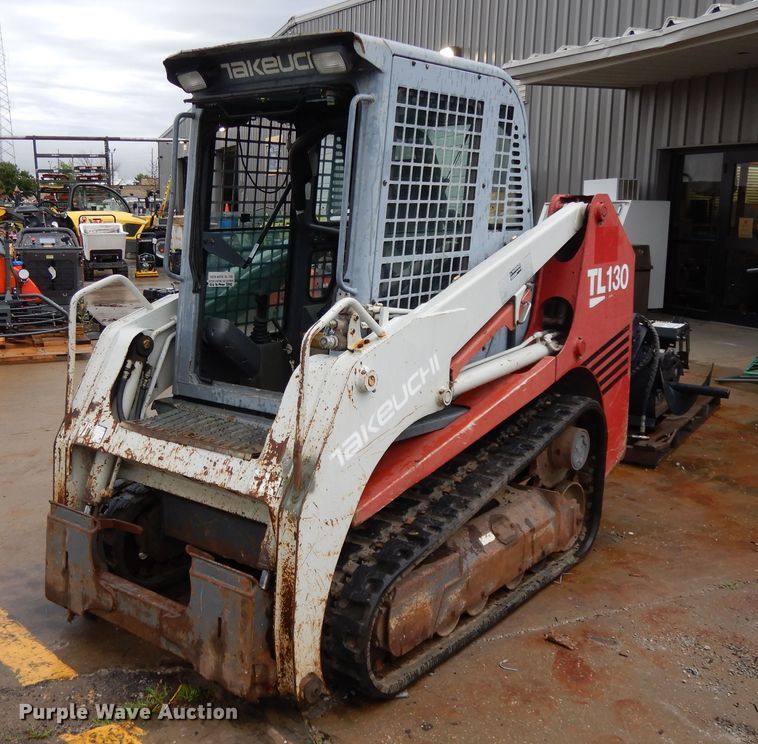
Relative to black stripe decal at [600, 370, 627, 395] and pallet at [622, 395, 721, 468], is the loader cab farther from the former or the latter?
pallet at [622, 395, 721, 468]

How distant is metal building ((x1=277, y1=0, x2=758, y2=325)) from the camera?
10045 millimetres

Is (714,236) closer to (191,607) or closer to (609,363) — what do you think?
(609,363)

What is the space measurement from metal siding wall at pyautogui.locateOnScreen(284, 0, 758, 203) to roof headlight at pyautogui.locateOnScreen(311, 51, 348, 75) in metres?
9.04

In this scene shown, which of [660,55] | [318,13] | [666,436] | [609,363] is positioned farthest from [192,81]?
[318,13]

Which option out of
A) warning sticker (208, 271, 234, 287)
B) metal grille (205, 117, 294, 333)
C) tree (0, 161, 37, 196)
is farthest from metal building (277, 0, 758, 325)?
tree (0, 161, 37, 196)

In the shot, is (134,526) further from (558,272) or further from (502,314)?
(558,272)

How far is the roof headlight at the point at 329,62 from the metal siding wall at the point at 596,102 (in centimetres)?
904

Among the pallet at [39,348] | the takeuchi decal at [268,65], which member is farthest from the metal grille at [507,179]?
the pallet at [39,348]

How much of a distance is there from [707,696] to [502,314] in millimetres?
1749

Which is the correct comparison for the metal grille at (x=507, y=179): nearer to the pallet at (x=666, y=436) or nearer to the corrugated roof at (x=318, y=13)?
the pallet at (x=666, y=436)

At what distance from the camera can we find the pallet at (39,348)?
9430 millimetres

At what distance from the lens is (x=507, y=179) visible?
4188 millimetres

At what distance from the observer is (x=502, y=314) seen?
3.86m

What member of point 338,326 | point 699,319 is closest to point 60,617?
point 338,326
